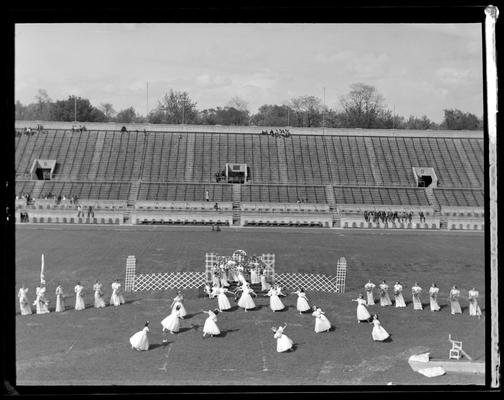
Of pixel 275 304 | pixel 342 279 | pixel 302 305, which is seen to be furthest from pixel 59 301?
pixel 342 279

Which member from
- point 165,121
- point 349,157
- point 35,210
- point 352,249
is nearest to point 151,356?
point 352,249

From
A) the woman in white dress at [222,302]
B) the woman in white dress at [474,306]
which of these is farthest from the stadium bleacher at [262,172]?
the woman in white dress at [474,306]

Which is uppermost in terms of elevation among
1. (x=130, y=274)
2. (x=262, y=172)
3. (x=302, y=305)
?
(x=262, y=172)

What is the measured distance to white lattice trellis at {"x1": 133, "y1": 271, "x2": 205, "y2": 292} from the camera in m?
19.1

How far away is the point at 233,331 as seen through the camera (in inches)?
574

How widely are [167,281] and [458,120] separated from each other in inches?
2193

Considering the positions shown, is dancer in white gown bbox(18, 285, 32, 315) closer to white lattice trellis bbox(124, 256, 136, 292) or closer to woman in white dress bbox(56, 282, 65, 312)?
woman in white dress bbox(56, 282, 65, 312)

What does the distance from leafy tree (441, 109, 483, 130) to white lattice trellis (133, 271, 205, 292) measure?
5094cm

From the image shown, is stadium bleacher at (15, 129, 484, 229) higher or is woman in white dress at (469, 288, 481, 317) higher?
stadium bleacher at (15, 129, 484, 229)

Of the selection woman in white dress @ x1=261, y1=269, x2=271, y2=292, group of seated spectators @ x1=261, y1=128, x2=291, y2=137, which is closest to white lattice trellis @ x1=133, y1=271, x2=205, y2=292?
woman in white dress @ x1=261, y1=269, x2=271, y2=292

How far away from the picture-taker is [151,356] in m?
12.6

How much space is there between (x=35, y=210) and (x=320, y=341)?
2888cm

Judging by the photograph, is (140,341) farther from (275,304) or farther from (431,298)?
(431,298)
